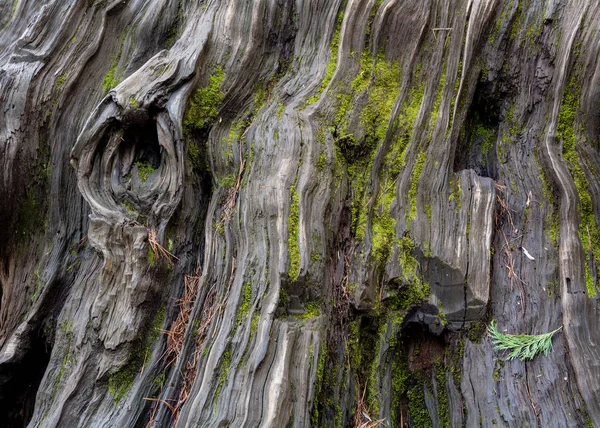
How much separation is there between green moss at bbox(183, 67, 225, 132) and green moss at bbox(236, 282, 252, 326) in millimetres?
1503

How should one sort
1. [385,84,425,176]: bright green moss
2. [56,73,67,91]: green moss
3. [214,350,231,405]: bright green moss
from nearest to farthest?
1. [214,350,231,405]: bright green moss
2. [385,84,425,176]: bright green moss
3. [56,73,67,91]: green moss

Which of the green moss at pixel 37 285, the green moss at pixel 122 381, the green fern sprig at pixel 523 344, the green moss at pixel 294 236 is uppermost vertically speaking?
the green moss at pixel 294 236

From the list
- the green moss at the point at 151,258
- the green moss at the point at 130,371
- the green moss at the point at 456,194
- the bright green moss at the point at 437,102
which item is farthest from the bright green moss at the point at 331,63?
the green moss at the point at 130,371

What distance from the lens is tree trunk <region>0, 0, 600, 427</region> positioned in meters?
3.37

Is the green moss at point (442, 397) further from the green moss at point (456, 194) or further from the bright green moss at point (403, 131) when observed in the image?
the bright green moss at point (403, 131)

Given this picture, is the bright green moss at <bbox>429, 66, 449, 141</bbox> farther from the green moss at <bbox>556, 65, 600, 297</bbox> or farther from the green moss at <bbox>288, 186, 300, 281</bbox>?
the green moss at <bbox>288, 186, 300, 281</bbox>

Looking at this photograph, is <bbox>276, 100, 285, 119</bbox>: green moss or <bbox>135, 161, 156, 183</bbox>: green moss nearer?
<bbox>276, 100, 285, 119</bbox>: green moss

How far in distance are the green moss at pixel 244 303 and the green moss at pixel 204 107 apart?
150cm

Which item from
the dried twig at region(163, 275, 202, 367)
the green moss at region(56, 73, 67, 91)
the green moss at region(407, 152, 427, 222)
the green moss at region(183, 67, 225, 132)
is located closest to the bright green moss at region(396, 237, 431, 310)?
the green moss at region(407, 152, 427, 222)

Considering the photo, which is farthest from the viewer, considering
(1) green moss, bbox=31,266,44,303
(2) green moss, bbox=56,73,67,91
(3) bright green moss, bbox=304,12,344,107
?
(2) green moss, bbox=56,73,67,91

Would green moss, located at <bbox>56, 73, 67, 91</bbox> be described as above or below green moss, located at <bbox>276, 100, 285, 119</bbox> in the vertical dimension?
above

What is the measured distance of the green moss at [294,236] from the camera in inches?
132

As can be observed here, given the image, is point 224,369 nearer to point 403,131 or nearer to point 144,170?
point 144,170

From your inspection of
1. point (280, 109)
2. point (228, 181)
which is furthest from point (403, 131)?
point (228, 181)
